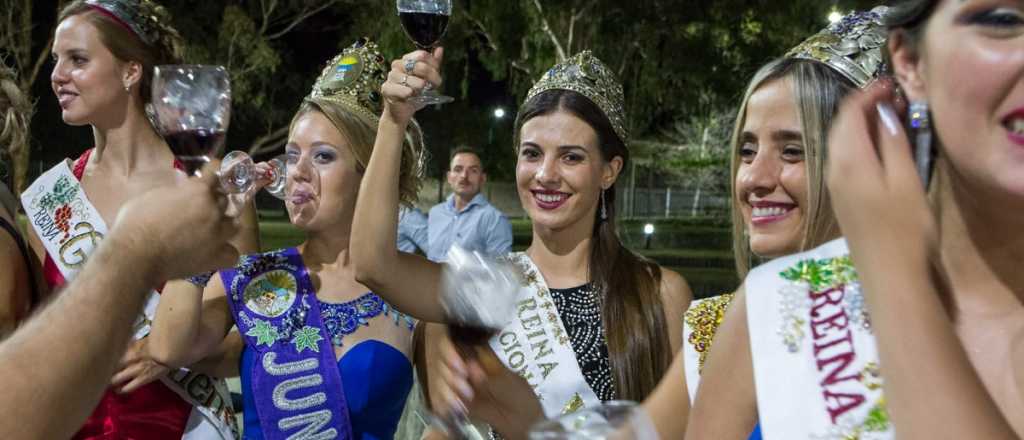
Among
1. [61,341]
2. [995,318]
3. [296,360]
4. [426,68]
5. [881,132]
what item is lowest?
[296,360]

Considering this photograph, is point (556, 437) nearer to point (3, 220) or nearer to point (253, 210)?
point (3, 220)

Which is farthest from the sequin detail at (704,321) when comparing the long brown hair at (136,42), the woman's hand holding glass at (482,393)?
the long brown hair at (136,42)

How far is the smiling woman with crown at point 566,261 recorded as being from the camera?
9.91 ft

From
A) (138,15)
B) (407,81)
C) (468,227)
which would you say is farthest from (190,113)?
(468,227)

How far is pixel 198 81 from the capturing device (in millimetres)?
2047

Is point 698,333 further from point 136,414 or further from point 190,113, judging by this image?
point 136,414

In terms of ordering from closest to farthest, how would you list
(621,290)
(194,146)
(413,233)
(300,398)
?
(194,146)
(300,398)
(621,290)
(413,233)

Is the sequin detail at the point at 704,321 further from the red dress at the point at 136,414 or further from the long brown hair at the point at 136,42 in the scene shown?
the long brown hair at the point at 136,42

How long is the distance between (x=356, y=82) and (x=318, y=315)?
33.0 inches

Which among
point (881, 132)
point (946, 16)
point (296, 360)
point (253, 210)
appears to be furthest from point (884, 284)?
point (253, 210)

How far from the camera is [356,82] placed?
3.50m

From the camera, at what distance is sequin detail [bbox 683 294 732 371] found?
86.7 inches

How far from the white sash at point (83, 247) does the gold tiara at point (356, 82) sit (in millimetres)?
844

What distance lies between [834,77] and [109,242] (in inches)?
64.6
